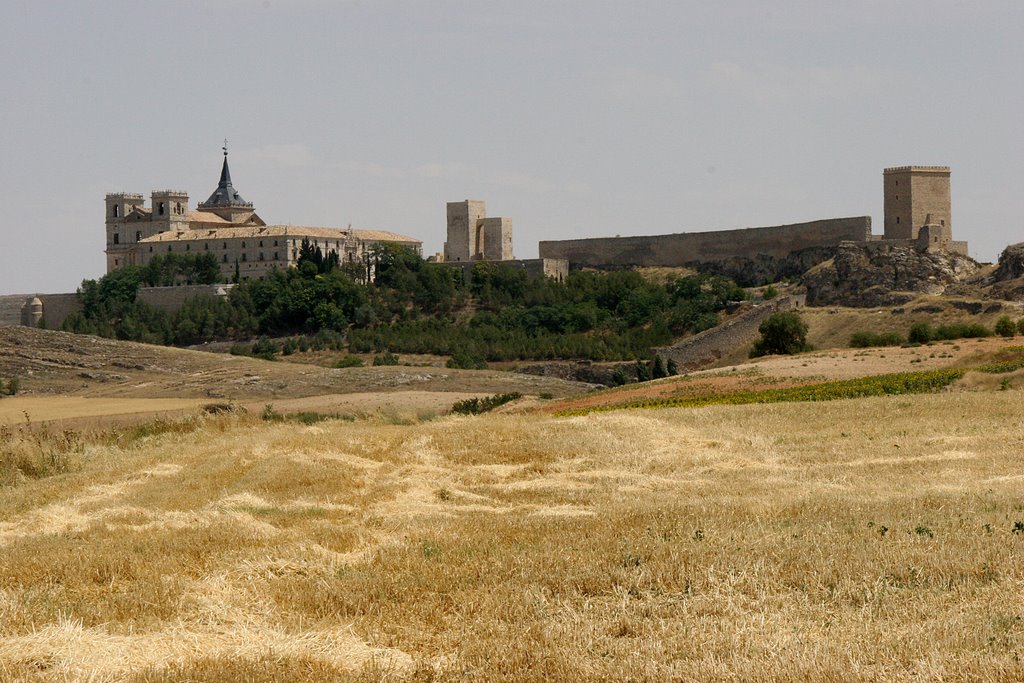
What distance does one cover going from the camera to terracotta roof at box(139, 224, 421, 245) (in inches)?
3577

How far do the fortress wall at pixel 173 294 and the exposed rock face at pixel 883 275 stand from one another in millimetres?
38829

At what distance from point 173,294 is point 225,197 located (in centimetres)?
3142

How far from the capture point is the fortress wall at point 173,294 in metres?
79.6

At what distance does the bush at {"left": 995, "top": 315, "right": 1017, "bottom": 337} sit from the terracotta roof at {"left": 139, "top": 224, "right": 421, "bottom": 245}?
5787 cm

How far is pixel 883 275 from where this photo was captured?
55.0 m

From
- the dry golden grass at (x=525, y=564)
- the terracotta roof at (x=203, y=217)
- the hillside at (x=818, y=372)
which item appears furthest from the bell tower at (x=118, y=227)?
the dry golden grass at (x=525, y=564)

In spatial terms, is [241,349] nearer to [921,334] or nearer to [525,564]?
[921,334]

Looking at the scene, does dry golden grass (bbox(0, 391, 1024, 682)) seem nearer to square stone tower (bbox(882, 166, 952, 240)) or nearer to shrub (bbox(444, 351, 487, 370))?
shrub (bbox(444, 351, 487, 370))

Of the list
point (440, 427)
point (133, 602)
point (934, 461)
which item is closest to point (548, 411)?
point (440, 427)

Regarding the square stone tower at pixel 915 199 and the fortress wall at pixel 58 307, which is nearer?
the square stone tower at pixel 915 199

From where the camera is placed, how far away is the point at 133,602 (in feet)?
27.3

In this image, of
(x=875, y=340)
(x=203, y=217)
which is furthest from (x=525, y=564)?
(x=203, y=217)

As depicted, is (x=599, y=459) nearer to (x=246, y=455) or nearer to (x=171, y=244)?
(x=246, y=455)

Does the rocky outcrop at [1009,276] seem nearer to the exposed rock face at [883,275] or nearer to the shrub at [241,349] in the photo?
the exposed rock face at [883,275]
